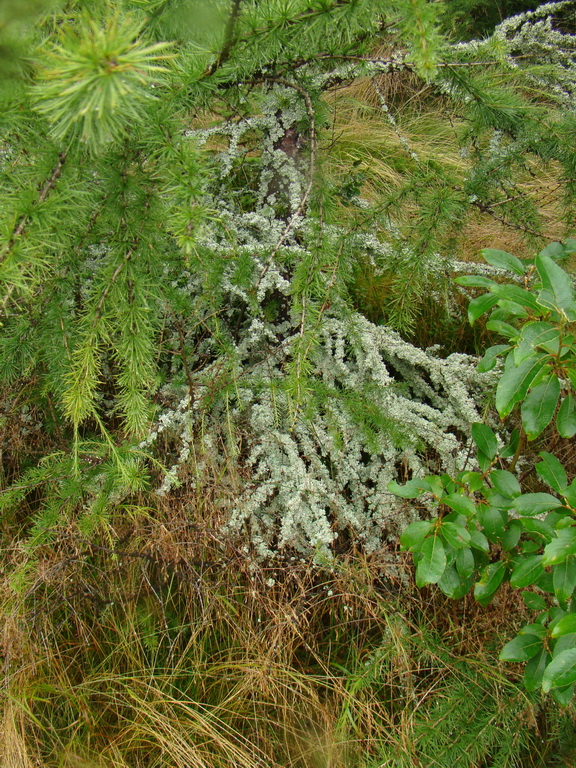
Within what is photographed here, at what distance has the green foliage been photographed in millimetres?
954

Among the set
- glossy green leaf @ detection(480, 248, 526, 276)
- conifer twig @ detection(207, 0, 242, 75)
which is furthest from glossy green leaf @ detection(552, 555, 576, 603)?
conifer twig @ detection(207, 0, 242, 75)

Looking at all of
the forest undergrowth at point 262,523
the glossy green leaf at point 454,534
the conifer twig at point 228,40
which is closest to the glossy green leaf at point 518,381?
the glossy green leaf at point 454,534

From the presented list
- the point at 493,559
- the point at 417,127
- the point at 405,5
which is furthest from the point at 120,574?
the point at 417,127

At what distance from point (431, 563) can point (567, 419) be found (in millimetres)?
356

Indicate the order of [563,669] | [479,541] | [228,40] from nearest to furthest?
[228,40] < [563,669] < [479,541]

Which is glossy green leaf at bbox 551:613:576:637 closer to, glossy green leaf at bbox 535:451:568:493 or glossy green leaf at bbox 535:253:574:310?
glossy green leaf at bbox 535:451:568:493

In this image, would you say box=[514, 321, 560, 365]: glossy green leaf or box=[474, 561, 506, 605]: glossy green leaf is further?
box=[474, 561, 506, 605]: glossy green leaf

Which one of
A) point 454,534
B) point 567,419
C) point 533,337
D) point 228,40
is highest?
point 228,40

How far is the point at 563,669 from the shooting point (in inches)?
34.6

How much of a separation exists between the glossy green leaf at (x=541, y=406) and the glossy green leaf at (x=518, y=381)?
6 cm

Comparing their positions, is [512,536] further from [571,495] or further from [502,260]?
[502,260]

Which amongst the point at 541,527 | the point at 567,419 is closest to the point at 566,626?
the point at 541,527

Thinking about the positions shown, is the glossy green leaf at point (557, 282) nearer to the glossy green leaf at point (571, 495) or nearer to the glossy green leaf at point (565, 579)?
the glossy green leaf at point (571, 495)

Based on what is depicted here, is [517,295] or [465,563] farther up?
[517,295]
